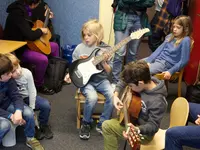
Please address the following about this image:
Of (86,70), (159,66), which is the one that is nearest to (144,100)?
(86,70)

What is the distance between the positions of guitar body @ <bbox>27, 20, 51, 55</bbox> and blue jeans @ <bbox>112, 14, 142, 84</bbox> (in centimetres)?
79

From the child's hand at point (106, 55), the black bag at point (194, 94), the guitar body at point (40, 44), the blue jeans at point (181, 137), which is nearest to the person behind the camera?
the blue jeans at point (181, 137)

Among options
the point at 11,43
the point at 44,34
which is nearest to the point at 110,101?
the point at 11,43

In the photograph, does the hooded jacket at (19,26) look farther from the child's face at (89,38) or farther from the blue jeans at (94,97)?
the blue jeans at (94,97)

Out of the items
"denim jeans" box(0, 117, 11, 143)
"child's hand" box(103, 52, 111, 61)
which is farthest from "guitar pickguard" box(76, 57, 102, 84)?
"denim jeans" box(0, 117, 11, 143)

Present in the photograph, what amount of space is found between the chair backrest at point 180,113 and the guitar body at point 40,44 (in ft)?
6.10

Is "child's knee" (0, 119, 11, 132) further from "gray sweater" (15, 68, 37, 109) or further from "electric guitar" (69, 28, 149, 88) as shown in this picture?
"electric guitar" (69, 28, 149, 88)

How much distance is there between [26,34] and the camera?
311 centimetres

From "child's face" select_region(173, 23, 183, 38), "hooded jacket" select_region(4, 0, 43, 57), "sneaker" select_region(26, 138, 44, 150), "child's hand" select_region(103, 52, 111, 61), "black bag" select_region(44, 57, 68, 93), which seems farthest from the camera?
"black bag" select_region(44, 57, 68, 93)

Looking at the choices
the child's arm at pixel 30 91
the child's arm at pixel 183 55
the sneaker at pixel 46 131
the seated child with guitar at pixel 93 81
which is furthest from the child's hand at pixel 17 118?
the child's arm at pixel 183 55

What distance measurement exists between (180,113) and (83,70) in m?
0.99

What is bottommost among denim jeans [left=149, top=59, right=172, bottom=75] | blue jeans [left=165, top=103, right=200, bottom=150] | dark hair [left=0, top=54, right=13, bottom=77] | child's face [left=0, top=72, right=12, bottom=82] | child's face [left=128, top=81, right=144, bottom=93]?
blue jeans [left=165, top=103, right=200, bottom=150]

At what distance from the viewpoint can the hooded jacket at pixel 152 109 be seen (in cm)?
173

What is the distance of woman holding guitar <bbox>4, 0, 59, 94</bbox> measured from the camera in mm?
3121
